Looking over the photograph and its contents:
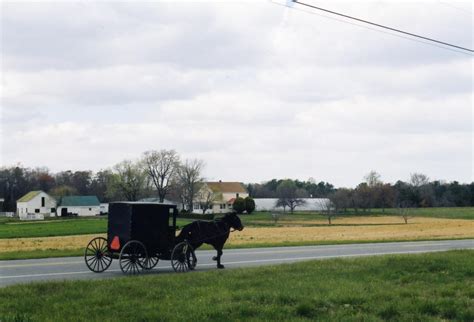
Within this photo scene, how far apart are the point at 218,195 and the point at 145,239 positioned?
12093cm

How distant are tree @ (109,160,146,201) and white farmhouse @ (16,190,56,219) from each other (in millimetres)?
12946

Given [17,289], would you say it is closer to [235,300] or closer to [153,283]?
[153,283]

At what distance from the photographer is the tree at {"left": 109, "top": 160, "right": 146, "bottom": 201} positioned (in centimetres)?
12000

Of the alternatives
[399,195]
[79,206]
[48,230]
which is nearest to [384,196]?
[399,195]

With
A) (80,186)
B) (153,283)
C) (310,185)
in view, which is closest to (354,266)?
(153,283)

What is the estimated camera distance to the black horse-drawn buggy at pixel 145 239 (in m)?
16.7

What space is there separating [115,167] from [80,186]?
2991 cm

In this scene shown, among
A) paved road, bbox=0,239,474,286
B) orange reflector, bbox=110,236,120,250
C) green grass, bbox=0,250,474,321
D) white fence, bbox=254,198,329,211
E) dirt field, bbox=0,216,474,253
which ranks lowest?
dirt field, bbox=0,216,474,253

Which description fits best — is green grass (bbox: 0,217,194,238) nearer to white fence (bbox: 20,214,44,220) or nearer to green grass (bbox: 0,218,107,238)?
green grass (bbox: 0,218,107,238)

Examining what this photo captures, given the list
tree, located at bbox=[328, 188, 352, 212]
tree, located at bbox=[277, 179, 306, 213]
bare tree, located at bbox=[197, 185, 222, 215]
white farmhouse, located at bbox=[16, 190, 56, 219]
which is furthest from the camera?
tree, located at bbox=[277, 179, 306, 213]

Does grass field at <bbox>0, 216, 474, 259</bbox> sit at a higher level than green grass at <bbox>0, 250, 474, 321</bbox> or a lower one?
lower

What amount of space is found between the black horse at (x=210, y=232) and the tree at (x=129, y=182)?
336 feet

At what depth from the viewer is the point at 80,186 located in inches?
5974

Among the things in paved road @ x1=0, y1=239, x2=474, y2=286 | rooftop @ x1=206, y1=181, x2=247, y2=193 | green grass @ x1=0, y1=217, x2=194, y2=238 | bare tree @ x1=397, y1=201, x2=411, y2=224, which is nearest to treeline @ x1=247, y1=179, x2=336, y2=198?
rooftop @ x1=206, y1=181, x2=247, y2=193
